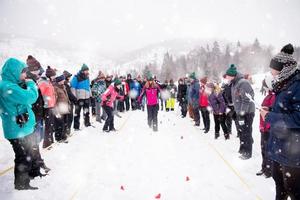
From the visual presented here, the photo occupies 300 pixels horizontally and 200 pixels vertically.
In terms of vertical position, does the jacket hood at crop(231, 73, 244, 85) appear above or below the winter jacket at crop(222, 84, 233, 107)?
above

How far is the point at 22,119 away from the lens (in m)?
4.98

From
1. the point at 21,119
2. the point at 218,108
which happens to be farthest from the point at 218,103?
the point at 21,119

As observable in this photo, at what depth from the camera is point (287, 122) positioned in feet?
10.0

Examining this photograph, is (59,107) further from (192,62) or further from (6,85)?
(192,62)

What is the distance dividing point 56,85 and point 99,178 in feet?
14.8

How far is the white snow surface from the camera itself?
5121mm

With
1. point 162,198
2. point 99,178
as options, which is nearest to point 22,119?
point 99,178

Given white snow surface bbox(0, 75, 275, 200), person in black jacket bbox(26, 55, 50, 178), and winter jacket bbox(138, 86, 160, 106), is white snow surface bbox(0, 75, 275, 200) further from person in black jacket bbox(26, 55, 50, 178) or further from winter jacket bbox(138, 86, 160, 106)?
winter jacket bbox(138, 86, 160, 106)

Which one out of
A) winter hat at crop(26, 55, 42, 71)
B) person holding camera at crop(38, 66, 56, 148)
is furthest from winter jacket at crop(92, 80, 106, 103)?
winter hat at crop(26, 55, 42, 71)

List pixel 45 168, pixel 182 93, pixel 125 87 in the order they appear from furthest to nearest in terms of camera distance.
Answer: pixel 125 87, pixel 182 93, pixel 45 168

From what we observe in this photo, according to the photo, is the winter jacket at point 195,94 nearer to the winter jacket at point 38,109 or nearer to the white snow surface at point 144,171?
the white snow surface at point 144,171

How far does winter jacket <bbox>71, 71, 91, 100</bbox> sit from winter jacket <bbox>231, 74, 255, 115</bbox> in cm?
678

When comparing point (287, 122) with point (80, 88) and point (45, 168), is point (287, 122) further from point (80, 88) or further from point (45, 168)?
point (80, 88)

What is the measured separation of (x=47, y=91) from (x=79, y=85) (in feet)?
11.2
